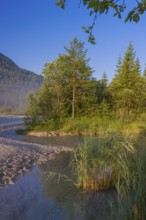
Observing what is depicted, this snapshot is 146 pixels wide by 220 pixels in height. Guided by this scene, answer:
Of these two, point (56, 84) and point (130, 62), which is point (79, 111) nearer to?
point (56, 84)

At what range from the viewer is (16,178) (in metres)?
6.35

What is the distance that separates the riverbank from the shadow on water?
1.17 feet

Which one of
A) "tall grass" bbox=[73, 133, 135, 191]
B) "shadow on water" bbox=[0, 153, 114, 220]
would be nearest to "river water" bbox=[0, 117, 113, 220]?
"shadow on water" bbox=[0, 153, 114, 220]

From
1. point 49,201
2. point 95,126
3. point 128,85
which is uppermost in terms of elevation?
point 128,85

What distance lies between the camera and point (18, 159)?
26.7 ft

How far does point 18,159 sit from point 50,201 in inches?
136

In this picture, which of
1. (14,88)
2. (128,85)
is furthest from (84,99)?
(14,88)

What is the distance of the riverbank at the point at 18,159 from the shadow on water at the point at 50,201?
0.36m

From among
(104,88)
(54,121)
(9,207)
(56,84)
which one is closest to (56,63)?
(56,84)

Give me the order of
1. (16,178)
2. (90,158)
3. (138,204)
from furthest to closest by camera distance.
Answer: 1. (16,178)
2. (90,158)
3. (138,204)

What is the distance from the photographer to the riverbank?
252 inches

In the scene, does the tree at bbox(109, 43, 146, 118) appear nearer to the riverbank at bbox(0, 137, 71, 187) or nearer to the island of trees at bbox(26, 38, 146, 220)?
the island of trees at bbox(26, 38, 146, 220)

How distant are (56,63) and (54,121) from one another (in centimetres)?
537

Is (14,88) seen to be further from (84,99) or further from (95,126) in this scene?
(95,126)
